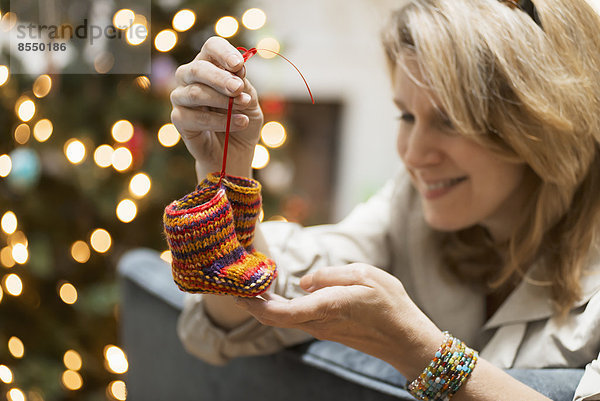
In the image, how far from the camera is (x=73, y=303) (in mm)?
1625

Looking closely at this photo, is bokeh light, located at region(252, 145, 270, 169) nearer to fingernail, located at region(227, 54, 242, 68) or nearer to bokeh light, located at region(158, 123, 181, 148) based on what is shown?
bokeh light, located at region(158, 123, 181, 148)

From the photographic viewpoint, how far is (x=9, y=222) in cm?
155

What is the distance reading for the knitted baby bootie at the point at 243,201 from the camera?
65 centimetres

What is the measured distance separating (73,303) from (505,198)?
130cm

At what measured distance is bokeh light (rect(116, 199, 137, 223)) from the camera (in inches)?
61.3

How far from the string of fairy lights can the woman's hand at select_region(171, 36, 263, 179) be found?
2.43 feet

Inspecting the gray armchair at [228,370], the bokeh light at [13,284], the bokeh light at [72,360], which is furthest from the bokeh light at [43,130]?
the bokeh light at [72,360]

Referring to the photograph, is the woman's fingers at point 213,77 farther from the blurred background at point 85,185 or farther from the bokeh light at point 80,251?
the bokeh light at point 80,251

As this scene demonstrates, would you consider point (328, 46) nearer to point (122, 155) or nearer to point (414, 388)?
point (122, 155)

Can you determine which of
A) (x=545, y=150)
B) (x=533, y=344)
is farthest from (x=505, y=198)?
(x=533, y=344)

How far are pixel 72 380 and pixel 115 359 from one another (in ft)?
0.58

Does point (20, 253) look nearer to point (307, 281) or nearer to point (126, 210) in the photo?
point (126, 210)

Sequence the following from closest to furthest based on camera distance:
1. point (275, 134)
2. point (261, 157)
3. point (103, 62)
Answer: point (103, 62)
point (261, 157)
point (275, 134)

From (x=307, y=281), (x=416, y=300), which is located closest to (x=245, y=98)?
(x=307, y=281)
